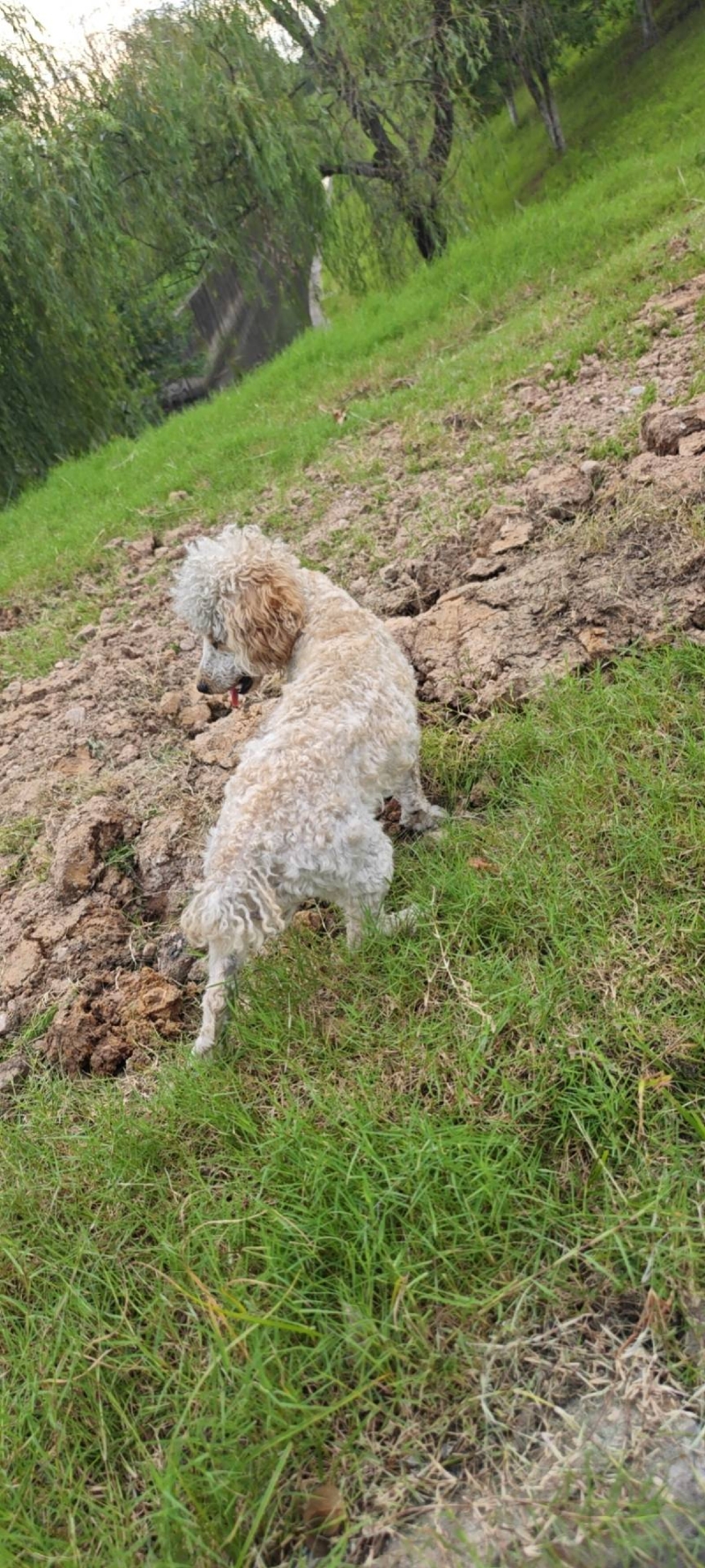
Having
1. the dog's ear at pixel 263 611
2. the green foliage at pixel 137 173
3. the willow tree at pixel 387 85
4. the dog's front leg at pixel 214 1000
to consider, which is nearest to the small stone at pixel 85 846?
the dog's ear at pixel 263 611

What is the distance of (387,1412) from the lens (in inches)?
64.4

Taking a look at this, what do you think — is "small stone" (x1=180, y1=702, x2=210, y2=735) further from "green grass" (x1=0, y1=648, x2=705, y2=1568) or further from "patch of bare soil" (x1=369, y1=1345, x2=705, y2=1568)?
"patch of bare soil" (x1=369, y1=1345, x2=705, y2=1568)

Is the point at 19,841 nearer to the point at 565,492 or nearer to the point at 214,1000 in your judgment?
the point at 214,1000

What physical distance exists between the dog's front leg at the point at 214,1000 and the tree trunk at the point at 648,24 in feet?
105

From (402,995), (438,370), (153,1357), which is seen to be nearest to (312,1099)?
(402,995)

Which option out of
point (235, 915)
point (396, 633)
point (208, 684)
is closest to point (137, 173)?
point (396, 633)

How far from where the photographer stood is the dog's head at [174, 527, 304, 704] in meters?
3.37

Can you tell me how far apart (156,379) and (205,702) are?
2150 cm

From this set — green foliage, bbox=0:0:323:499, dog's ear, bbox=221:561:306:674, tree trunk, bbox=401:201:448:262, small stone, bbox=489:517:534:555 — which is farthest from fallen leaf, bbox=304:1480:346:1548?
tree trunk, bbox=401:201:448:262

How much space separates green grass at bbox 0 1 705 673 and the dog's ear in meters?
3.19

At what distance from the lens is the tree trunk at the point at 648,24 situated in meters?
24.1

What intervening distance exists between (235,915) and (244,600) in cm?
142

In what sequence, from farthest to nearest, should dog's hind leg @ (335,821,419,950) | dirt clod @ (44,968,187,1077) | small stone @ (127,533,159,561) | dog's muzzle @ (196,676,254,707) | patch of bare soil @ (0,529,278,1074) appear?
1. small stone @ (127,533,159,561)
2. dog's muzzle @ (196,676,254,707)
3. patch of bare soil @ (0,529,278,1074)
4. dirt clod @ (44,968,187,1077)
5. dog's hind leg @ (335,821,419,950)

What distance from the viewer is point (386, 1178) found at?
197 cm
